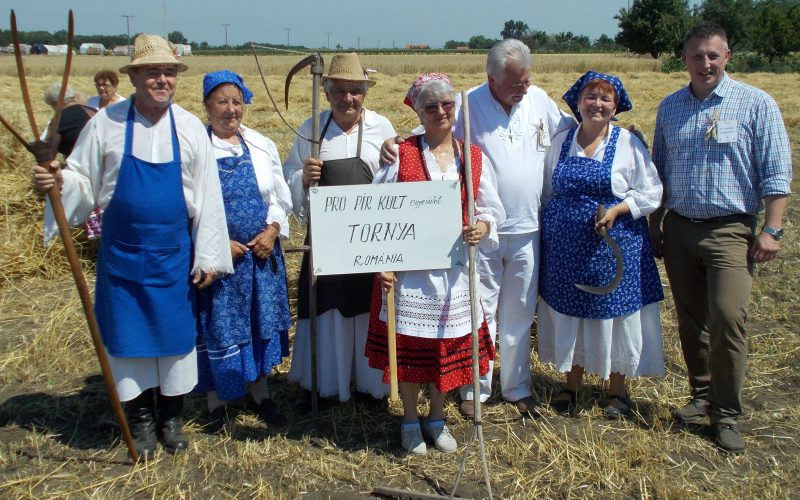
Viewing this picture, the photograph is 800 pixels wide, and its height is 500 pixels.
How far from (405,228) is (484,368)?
1.00m

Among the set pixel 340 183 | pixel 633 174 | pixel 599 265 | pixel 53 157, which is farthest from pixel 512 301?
pixel 53 157

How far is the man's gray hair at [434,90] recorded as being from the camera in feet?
12.1

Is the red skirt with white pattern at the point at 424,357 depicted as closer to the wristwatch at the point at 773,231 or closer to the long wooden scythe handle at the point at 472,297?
the long wooden scythe handle at the point at 472,297

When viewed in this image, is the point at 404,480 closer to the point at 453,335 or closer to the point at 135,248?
the point at 453,335

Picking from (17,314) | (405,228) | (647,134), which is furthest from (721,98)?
(647,134)

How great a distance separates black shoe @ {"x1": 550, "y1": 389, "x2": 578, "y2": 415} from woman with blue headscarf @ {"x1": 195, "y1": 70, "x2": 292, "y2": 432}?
1.81 metres

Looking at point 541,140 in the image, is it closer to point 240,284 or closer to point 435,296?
point 435,296

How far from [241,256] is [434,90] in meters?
1.44

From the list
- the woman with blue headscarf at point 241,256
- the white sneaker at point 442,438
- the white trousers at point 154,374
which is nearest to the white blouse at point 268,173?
the woman with blue headscarf at point 241,256

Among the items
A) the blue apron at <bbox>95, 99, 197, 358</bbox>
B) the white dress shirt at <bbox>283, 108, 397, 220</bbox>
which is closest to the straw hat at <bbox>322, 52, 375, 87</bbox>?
the white dress shirt at <bbox>283, 108, 397, 220</bbox>

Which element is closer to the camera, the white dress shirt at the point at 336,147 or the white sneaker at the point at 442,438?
the white sneaker at the point at 442,438

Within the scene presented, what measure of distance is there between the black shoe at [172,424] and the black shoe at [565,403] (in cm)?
226

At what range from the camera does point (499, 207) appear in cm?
404

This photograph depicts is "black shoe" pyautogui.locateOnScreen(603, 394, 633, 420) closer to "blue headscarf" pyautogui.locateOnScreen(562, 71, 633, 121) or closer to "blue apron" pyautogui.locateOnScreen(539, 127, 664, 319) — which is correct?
"blue apron" pyautogui.locateOnScreen(539, 127, 664, 319)
